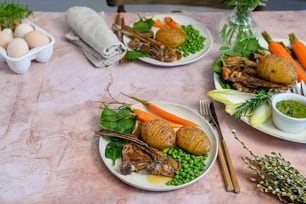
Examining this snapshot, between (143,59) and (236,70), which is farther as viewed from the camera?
(143,59)

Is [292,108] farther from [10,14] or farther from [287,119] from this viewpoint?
[10,14]

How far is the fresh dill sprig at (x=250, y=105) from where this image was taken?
1.05m

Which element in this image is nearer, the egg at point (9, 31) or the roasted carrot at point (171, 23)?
the egg at point (9, 31)

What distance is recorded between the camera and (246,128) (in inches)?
42.6

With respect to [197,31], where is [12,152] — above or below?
below

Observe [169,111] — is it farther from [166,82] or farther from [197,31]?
[197,31]

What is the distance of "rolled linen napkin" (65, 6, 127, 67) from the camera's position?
1262 millimetres

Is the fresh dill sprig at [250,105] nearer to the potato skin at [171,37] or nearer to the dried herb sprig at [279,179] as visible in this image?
the dried herb sprig at [279,179]

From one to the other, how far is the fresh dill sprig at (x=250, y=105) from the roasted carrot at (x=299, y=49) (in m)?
0.27

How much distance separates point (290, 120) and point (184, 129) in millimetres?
262

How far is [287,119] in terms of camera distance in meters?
0.99

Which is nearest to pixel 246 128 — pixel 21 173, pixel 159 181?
pixel 159 181

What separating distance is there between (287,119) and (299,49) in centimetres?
38

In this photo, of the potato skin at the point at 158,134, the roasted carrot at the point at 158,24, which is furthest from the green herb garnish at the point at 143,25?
the potato skin at the point at 158,134
